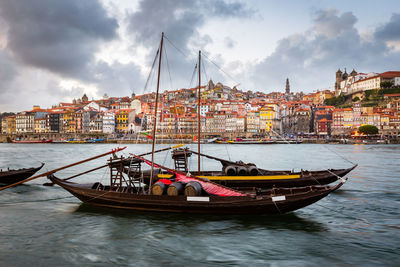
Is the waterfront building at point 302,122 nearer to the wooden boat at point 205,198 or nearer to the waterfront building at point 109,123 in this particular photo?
the waterfront building at point 109,123

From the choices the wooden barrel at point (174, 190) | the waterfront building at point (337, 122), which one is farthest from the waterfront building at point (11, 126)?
the wooden barrel at point (174, 190)

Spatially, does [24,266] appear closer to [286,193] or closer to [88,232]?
[88,232]

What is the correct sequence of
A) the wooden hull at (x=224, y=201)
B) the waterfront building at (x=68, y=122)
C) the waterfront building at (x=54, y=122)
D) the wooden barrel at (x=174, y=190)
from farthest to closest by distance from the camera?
the waterfront building at (x=54, y=122), the waterfront building at (x=68, y=122), the wooden barrel at (x=174, y=190), the wooden hull at (x=224, y=201)

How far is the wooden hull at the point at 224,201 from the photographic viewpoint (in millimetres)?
8719

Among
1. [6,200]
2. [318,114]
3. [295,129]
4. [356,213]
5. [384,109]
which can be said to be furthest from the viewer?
[295,129]

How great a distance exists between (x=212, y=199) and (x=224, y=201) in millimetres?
358

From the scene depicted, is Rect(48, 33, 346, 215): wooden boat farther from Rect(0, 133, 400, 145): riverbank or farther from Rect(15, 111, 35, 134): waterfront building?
Rect(15, 111, 35, 134): waterfront building

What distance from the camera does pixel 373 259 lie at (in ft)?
22.3

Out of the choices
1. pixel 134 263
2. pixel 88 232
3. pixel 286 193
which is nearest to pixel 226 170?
pixel 286 193

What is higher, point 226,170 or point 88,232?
point 226,170

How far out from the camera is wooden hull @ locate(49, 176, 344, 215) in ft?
28.6

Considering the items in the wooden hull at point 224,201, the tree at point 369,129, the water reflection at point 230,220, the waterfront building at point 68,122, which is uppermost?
the waterfront building at point 68,122

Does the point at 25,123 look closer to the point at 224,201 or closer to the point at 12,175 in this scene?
the point at 12,175

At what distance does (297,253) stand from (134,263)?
3.60 meters
